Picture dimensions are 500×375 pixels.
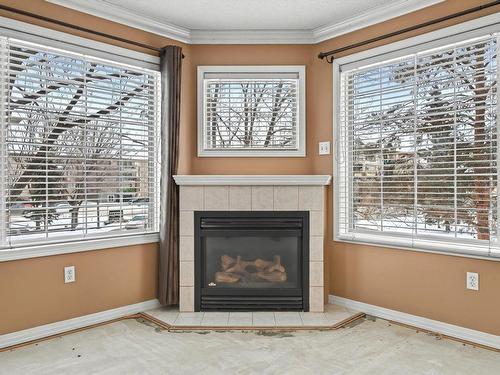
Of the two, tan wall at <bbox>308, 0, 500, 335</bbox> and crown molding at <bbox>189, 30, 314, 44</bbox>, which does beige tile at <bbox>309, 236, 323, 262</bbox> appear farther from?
crown molding at <bbox>189, 30, 314, 44</bbox>

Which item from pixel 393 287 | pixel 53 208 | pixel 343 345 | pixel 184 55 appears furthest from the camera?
pixel 184 55

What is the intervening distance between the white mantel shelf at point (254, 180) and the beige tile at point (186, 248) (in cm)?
48

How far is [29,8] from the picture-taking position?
2771 mm

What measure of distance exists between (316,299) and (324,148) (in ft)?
4.46

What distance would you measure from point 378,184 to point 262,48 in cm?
165

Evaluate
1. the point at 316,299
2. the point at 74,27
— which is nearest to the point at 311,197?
the point at 316,299

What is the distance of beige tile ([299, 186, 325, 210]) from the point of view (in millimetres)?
3377

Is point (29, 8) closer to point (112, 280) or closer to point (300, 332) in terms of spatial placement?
point (112, 280)

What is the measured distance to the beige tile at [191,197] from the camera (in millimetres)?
3393

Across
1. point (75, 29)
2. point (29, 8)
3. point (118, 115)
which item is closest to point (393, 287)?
point (118, 115)

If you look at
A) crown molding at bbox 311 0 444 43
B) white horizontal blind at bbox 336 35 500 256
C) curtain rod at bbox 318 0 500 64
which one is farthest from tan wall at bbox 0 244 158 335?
crown molding at bbox 311 0 444 43

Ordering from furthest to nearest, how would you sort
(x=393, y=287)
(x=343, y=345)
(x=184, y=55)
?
(x=184, y=55) → (x=393, y=287) → (x=343, y=345)

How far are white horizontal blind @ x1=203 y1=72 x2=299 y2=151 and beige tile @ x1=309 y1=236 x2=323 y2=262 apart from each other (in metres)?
0.91

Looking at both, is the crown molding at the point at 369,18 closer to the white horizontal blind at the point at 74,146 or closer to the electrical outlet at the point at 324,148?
the electrical outlet at the point at 324,148
